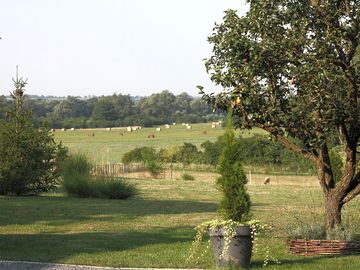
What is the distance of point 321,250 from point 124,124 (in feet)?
402

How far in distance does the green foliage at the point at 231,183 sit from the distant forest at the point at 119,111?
111098 mm

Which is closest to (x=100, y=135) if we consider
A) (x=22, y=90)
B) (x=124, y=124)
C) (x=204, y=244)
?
(x=124, y=124)

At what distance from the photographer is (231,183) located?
11.1m

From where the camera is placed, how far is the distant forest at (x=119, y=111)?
133375 mm

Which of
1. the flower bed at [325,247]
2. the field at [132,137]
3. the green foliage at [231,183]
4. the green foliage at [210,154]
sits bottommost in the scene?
the flower bed at [325,247]

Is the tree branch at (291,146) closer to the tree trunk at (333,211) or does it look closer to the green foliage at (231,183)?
the tree trunk at (333,211)

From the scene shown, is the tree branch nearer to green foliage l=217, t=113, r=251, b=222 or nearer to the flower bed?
the flower bed

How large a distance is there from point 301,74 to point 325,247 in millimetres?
3012

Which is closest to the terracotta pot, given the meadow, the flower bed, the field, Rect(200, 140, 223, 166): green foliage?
the meadow

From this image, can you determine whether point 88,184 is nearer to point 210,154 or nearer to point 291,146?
point 291,146

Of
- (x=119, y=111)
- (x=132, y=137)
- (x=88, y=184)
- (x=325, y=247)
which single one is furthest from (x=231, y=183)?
(x=119, y=111)

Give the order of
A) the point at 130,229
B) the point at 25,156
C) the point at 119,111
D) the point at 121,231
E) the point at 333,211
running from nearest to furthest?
1. the point at 333,211
2. the point at 121,231
3. the point at 130,229
4. the point at 25,156
5. the point at 119,111

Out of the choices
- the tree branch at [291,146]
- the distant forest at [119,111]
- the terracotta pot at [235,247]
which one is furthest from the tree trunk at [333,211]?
the distant forest at [119,111]

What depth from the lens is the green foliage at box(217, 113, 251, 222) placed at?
36.2 ft
